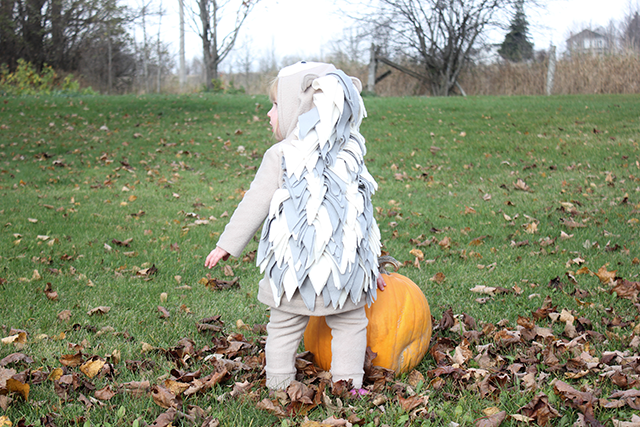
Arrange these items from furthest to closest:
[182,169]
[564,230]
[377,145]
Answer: [377,145] → [182,169] → [564,230]

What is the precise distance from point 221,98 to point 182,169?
26.0 ft

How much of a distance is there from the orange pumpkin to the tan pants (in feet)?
0.58

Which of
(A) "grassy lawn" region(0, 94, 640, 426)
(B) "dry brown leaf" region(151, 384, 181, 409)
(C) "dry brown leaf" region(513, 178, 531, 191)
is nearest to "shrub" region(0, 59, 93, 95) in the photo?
(A) "grassy lawn" region(0, 94, 640, 426)

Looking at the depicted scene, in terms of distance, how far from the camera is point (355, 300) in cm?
260

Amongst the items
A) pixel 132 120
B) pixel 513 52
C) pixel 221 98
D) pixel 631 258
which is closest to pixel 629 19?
pixel 513 52

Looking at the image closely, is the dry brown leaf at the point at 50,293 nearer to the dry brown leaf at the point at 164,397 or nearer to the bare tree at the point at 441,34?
the dry brown leaf at the point at 164,397

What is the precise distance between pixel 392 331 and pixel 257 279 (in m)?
2.02

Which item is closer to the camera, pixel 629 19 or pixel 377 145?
pixel 377 145

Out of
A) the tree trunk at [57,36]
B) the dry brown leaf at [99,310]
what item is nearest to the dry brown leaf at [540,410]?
the dry brown leaf at [99,310]

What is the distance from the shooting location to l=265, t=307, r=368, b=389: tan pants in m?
2.72

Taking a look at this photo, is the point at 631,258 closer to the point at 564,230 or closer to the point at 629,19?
the point at 564,230

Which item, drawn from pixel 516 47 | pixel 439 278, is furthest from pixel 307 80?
pixel 516 47

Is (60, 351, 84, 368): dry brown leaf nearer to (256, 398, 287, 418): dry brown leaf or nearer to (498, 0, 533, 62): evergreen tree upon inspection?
(256, 398, 287, 418): dry brown leaf

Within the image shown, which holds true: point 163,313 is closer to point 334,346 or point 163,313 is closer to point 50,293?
point 50,293
